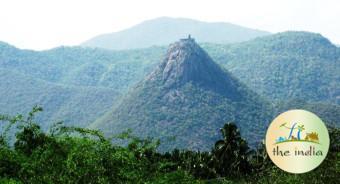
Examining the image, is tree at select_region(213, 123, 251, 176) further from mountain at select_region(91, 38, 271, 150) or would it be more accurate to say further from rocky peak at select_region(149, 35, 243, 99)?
rocky peak at select_region(149, 35, 243, 99)

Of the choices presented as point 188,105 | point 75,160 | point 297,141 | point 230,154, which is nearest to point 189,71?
point 188,105

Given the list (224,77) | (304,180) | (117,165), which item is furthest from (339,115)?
(117,165)

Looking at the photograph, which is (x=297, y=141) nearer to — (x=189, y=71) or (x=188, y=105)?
(x=188, y=105)

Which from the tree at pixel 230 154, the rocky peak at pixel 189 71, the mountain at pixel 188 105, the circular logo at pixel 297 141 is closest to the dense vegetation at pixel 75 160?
the circular logo at pixel 297 141

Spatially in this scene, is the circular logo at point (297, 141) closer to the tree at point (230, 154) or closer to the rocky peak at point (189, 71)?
A: the tree at point (230, 154)

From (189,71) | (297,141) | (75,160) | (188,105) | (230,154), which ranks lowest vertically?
(188,105)
